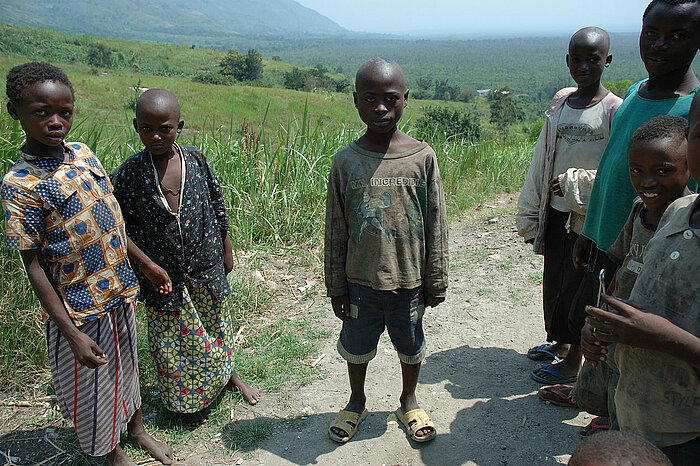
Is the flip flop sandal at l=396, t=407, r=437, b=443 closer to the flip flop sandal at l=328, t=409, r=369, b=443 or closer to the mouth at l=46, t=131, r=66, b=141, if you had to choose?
the flip flop sandal at l=328, t=409, r=369, b=443

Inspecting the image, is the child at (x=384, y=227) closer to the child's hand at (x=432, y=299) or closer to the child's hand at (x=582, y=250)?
the child's hand at (x=432, y=299)

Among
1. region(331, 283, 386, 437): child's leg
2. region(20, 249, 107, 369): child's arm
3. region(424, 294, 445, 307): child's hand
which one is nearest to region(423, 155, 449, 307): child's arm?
region(424, 294, 445, 307): child's hand

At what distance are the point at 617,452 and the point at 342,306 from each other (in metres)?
1.42

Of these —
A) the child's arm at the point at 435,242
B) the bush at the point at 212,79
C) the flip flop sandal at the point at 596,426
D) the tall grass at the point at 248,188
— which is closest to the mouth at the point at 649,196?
the child's arm at the point at 435,242

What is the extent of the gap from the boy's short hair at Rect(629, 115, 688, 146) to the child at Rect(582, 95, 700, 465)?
34 cm

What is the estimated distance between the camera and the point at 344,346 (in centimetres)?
242

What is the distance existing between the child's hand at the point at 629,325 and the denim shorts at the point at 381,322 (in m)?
0.98

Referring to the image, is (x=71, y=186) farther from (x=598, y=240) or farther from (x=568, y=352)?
(x=568, y=352)

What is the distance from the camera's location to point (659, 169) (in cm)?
170

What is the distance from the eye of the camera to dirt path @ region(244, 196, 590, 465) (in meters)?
2.37

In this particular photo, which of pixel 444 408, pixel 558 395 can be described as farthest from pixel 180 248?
pixel 558 395

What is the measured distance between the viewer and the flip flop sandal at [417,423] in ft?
7.91

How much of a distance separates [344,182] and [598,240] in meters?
1.10

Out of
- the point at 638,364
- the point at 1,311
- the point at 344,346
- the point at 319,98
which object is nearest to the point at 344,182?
the point at 344,346
